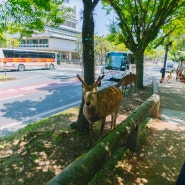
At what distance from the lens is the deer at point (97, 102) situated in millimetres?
4418

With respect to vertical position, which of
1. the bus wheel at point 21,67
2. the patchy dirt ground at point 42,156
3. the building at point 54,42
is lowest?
Result: the patchy dirt ground at point 42,156

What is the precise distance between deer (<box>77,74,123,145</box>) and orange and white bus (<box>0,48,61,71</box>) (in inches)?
1003

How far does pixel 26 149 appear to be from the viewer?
505 centimetres

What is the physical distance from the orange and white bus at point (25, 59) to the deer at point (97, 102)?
83.6 feet

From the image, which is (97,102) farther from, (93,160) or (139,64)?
(139,64)

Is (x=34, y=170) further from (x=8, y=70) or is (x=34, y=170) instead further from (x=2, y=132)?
(x=8, y=70)

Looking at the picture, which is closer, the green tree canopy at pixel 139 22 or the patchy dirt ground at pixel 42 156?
the patchy dirt ground at pixel 42 156

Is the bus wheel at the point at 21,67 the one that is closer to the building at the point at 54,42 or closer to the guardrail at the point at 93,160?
the building at the point at 54,42

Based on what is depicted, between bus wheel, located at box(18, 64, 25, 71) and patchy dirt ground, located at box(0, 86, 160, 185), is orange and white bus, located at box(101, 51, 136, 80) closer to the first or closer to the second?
bus wheel, located at box(18, 64, 25, 71)

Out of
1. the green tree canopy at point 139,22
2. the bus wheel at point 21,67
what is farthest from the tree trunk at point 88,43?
the bus wheel at point 21,67

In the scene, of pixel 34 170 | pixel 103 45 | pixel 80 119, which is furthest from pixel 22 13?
pixel 103 45

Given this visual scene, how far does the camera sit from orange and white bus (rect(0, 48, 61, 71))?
103 ft

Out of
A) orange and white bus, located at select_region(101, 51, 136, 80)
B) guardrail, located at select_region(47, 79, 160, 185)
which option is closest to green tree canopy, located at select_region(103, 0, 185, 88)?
orange and white bus, located at select_region(101, 51, 136, 80)

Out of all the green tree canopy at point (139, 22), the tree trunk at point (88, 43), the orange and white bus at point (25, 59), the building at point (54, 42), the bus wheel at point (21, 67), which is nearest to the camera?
the tree trunk at point (88, 43)
